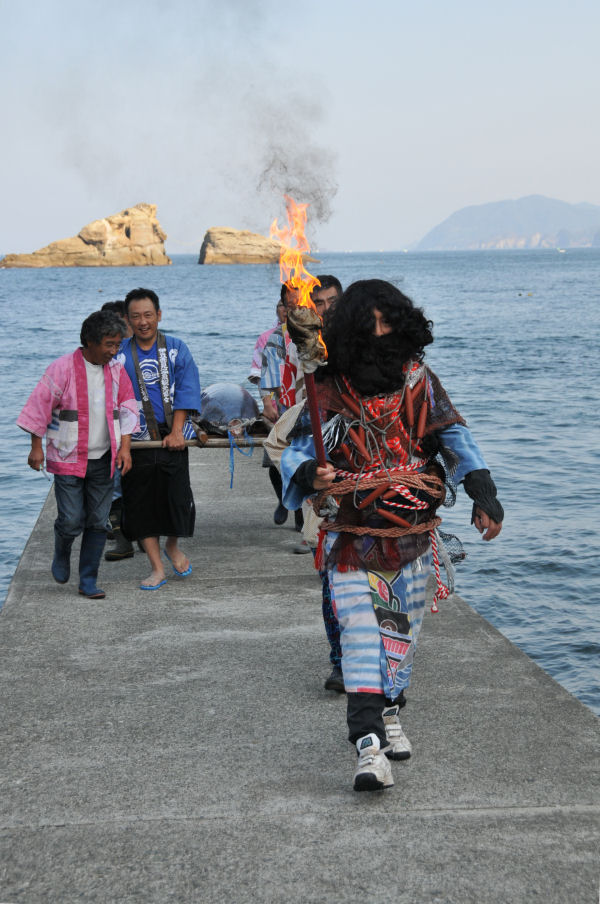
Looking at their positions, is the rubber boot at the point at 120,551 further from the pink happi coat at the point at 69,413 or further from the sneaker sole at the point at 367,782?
the sneaker sole at the point at 367,782

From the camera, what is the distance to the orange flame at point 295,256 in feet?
11.8

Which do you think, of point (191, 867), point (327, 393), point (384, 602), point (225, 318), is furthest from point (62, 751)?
point (225, 318)

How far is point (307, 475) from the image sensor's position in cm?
366

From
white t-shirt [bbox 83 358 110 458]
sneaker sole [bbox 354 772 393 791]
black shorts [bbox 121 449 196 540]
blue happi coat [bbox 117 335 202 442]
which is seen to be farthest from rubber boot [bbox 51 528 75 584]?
sneaker sole [bbox 354 772 393 791]

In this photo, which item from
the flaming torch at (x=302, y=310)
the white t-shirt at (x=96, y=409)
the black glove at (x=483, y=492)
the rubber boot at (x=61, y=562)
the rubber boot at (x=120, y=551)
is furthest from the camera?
the rubber boot at (x=120, y=551)

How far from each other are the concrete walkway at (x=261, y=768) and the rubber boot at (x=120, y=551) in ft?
3.55

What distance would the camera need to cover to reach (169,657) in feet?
16.4

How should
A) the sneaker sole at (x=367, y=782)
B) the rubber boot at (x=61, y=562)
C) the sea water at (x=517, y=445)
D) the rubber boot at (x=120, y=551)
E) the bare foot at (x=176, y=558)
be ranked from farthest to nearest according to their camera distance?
the sea water at (x=517, y=445)
the rubber boot at (x=120, y=551)
the bare foot at (x=176, y=558)
the rubber boot at (x=61, y=562)
the sneaker sole at (x=367, y=782)

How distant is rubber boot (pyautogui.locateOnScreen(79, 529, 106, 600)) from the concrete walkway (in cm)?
8

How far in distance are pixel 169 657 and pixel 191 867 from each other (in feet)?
6.35

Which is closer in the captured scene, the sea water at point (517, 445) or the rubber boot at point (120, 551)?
the rubber boot at point (120, 551)

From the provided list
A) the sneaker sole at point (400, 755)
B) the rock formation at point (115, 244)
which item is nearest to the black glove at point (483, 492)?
the sneaker sole at point (400, 755)

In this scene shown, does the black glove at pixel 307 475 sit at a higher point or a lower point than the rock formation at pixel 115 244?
higher

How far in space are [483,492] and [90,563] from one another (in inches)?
119
